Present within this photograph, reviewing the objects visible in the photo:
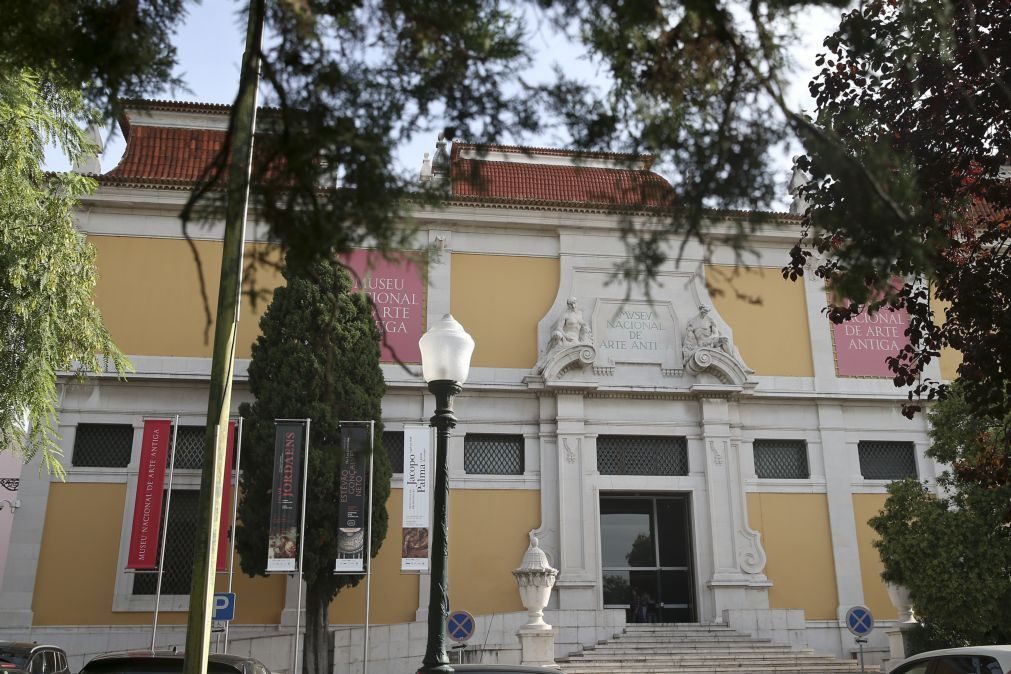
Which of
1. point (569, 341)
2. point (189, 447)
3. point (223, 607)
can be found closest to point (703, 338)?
point (569, 341)

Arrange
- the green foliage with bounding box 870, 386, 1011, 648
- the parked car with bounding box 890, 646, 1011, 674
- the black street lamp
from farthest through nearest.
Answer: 1. the green foliage with bounding box 870, 386, 1011, 648
2. the parked car with bounding box 890, 646, 1011, 674
3. the black street lamp

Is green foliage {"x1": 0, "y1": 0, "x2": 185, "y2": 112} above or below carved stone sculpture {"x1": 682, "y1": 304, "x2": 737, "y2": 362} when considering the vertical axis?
below

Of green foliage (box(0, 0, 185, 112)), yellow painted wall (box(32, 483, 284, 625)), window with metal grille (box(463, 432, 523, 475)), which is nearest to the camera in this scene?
green foliage (box(0, 0, 185, 112))

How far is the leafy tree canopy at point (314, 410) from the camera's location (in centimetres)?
2098

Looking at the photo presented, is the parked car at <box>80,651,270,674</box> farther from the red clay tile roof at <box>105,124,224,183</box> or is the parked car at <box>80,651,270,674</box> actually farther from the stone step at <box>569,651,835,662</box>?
the red clay tile roof at <box>105,124,224,183</box>

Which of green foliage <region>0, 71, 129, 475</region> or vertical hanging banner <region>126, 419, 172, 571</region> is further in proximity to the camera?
vertical hanging banner <region>126, 419, 172, 571</region>

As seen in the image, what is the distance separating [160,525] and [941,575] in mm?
17518

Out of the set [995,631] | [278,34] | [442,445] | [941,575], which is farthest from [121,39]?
[995,631]

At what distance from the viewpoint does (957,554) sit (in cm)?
1842

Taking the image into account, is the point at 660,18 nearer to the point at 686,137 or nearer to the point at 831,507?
the point at 686,137

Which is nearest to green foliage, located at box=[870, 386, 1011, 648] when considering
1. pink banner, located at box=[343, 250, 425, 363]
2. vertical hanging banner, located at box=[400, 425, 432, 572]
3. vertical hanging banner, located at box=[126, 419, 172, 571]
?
vertical hanging banner, located at box=[400, 425, 432, 572]

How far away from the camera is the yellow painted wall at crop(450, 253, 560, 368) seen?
26.0 meters

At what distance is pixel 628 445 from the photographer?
25.5 m

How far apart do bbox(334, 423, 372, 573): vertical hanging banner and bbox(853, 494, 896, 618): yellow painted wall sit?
13.6 m
